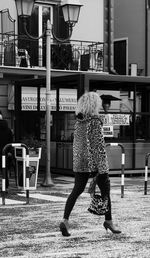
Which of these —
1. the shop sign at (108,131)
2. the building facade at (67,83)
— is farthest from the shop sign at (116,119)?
the shop sign at (108,131)

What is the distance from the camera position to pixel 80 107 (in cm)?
874

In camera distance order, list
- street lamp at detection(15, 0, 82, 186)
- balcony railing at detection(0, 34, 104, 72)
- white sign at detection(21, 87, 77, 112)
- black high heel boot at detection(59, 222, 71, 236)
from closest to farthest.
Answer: black high heel boot at detection(59, 222, 71, 236) → street lamp at detection(15, 0, 82, 186) → white sign at detection(21, 87, 77, 112) → balcony railing at detection(0, 34, 104, 72)

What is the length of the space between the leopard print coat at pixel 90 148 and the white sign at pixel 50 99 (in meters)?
9.61

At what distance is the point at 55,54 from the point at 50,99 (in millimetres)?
6429

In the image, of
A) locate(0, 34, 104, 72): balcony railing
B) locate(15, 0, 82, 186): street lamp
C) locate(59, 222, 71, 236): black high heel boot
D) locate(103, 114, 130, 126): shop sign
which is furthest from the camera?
locate(0, 34, 104, 72): balcony railing

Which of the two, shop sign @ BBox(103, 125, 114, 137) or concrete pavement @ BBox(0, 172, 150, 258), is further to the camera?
shop sign @ BBox(103, 125, 114, 137)

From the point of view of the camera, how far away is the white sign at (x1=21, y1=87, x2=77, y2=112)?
19.0 metres

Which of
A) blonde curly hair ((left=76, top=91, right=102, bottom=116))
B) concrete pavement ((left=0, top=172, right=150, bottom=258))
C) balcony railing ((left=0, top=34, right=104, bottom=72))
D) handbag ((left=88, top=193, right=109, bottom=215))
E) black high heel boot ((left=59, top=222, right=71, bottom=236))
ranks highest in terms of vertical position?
balcony railing ((left=0, top=34, right=104, bottom=72))

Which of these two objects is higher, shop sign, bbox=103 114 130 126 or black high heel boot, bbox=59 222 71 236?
shop sign, bbox=103 114 130 126

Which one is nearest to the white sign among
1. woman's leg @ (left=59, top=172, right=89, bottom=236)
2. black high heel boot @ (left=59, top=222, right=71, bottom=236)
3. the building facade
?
the building facade

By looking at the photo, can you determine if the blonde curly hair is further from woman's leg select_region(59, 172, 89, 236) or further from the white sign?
the white sign

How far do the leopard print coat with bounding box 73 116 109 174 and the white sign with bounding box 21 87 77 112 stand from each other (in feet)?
31.5

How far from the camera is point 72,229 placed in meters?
9.29

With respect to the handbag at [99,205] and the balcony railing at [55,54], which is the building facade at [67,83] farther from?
the handbag at [99,205]
